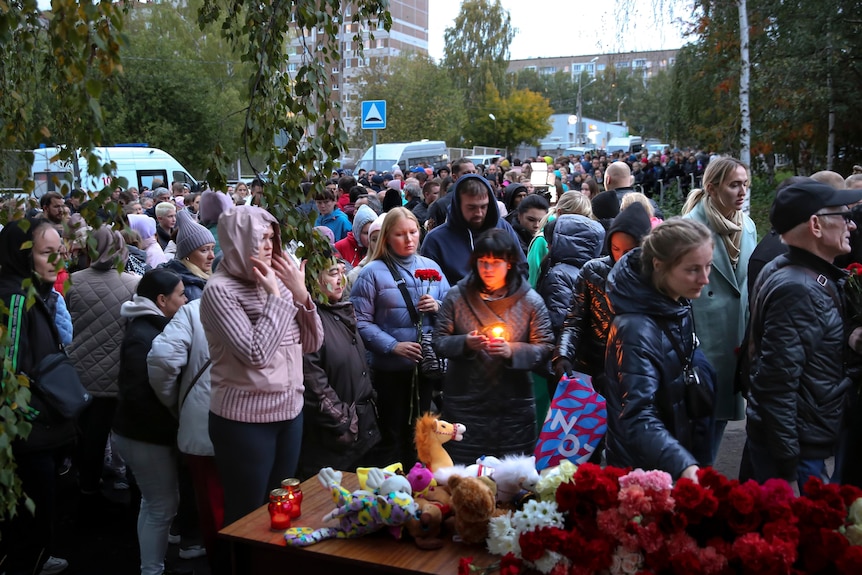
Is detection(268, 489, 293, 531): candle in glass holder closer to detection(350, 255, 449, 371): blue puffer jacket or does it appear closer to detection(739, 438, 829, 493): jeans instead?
detection(739, 438, 829, 493): jeans

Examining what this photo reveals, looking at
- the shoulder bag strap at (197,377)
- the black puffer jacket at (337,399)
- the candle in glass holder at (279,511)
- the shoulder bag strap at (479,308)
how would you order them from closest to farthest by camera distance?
the candle in glass holder at (279,511)
the shoulder bag strap at (197,377)
the black puffer jacket at (337,399)
the shoulder bag strap at (479,308)

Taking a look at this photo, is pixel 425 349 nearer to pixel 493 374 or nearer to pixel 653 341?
pixel 493 374

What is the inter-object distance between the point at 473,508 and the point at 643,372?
945mm

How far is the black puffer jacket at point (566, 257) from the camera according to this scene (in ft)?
18.4

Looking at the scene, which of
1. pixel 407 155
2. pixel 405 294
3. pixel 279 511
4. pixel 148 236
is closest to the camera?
pixel 279 511

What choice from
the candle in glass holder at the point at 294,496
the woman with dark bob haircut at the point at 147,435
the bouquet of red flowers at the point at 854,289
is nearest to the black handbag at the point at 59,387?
the woman with dark bob haircut at the point at 147,435

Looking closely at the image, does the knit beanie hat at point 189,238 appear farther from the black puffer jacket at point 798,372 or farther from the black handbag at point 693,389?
the black puffer jacket at point 798,372

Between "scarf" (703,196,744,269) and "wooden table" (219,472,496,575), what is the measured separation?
9.25 feet

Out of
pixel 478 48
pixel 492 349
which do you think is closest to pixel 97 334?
pixel 492 349

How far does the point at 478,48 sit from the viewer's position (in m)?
69.8

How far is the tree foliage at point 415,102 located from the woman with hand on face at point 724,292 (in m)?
53.0

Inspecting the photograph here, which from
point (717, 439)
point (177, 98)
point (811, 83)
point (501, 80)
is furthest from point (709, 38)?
point (501, 80)

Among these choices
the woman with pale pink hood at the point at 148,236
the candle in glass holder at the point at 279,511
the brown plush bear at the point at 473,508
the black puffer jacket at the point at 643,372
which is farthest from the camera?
the woman with pale pink hood at the point at 148,236

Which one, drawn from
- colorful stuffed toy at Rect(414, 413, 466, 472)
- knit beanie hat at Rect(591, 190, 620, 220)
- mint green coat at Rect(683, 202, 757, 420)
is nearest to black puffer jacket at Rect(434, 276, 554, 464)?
mint green coat at Rect(683, 202, 757, 420)
